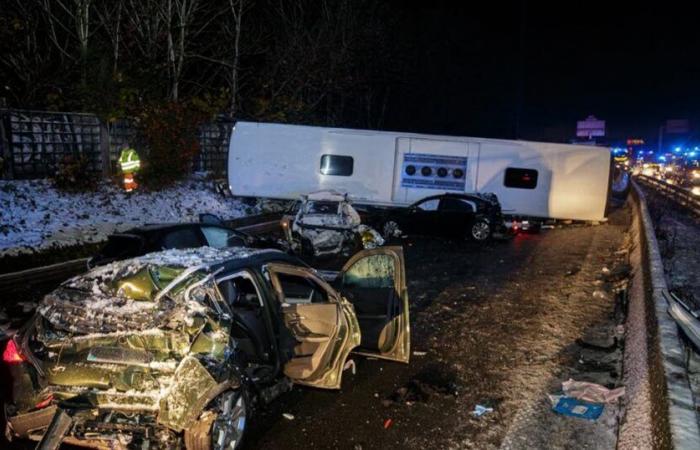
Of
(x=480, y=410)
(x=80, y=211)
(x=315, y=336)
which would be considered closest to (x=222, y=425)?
(x=315, y=336)

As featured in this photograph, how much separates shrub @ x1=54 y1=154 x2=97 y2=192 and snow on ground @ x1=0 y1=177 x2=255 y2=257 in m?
0.22

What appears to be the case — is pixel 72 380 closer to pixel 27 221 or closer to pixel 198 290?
pixel 198 290

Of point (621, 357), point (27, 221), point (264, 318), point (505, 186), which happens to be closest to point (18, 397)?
point (264, 318)

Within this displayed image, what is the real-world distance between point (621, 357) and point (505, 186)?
13.1 m

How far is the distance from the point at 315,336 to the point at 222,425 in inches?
52.1

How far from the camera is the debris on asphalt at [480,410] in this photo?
17.3ft

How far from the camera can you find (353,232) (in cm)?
1324

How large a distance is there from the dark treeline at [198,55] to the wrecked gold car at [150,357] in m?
14.9

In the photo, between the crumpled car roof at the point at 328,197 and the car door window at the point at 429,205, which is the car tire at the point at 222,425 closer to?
the crumpled car roof at the point at 328,197

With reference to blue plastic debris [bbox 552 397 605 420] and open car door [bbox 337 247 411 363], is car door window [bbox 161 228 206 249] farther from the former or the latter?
blue plastic debris [bbox 552 397 605 420]

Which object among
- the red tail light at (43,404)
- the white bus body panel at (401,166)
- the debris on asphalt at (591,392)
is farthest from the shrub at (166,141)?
the debris on asphalt at (591,392)

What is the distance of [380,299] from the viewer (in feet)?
→ 19.7

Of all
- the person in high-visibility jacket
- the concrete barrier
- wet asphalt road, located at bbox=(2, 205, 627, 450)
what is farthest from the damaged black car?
the concrete barrier

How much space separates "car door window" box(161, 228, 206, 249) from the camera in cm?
833
